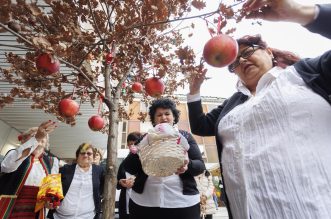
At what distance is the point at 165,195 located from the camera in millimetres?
2162

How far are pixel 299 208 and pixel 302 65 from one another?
2.07 feet

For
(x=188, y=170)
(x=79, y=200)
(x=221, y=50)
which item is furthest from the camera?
(x=79, y=200)

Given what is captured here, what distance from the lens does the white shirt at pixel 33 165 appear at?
246cm

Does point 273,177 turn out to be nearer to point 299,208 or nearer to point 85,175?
point 299,208

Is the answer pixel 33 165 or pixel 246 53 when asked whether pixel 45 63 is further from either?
pixel 33 165

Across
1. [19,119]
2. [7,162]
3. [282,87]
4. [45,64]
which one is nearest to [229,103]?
[282,87]

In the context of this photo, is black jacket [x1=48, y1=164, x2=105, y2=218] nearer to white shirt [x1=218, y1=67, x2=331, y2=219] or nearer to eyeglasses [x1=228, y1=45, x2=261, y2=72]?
white shirt [x1=218, y1=67, x2=331, y2=219]

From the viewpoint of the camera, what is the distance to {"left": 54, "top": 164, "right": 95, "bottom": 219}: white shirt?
3.07m

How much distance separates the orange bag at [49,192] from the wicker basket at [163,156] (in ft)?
4.60

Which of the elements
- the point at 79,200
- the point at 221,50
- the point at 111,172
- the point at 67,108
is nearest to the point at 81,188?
the point at 79,200

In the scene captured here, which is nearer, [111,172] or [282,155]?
[282,155]

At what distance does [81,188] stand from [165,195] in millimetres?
1622

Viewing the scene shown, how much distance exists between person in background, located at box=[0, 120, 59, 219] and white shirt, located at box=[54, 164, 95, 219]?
30 centimetres

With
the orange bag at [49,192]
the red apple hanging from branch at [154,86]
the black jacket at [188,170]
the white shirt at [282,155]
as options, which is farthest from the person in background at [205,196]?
the white shirt at [282,155]
